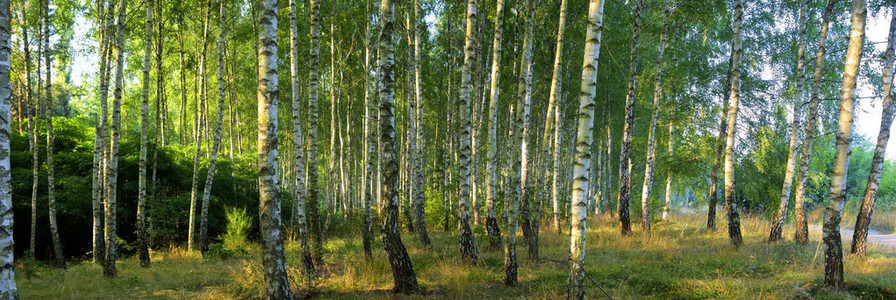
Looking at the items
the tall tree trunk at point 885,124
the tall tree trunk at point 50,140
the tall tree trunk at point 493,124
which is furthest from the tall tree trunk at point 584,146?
the tall tree trunk at point 50,140

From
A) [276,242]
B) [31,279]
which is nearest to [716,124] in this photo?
[276,242]

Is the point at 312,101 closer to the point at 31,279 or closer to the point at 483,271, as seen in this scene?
the point at 483,271

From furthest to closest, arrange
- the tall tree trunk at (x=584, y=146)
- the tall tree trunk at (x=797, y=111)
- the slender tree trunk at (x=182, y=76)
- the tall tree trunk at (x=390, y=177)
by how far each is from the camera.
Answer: the slender tree trunk at (x=182, y=76) → the tall tree trunk at (x=797, y=111) → the tall tree trunk at (x=390, y=177) → the tall tree trunk at (x=584, y=146)

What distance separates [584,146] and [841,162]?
384cm

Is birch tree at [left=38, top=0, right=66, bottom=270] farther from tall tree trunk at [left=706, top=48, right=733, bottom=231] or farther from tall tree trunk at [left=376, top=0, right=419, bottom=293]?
tall tree trunk at [left=706, top=48, right=733, bottom=231]

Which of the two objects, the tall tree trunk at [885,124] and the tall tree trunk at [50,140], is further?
the tall tree trunk at [50,140]

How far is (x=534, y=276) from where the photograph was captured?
23.2 feet

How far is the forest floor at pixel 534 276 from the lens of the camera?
236 inches

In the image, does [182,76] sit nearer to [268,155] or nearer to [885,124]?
[268,155]

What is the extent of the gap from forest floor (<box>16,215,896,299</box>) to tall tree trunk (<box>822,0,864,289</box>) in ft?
1.14

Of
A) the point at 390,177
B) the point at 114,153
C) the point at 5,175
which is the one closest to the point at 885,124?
the point at 390,177

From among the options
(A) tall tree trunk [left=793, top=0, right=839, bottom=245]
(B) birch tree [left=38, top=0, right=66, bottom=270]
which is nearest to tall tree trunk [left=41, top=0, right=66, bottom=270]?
(B) birch tree [left=38, top=0, right=66, bottom=270]

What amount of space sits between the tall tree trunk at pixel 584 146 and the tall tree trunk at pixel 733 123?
6084 millimetres

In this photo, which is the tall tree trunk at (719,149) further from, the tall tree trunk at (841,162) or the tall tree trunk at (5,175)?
the tall tree trunk at (5,175)
